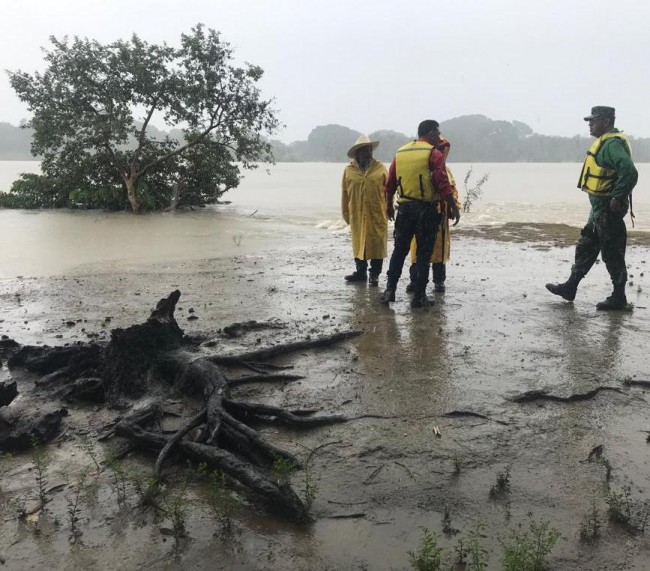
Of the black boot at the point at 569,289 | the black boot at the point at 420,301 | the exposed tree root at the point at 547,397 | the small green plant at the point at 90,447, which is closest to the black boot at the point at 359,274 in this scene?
the black boot at the point at 420,301

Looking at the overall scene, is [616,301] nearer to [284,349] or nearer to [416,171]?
[416,171]

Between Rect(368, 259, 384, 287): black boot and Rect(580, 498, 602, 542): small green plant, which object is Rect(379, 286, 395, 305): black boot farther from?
Rect(580, 498, 602, 542): small green plant

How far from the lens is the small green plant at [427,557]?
2.27m

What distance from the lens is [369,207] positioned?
303 inches

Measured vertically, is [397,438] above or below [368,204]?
below

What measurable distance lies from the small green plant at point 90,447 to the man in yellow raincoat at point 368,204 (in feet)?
16.0

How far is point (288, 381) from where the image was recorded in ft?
14.3

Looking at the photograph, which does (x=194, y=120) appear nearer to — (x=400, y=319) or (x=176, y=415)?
(x=400, y=319)

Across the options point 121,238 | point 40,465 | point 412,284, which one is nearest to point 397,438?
point 40,465

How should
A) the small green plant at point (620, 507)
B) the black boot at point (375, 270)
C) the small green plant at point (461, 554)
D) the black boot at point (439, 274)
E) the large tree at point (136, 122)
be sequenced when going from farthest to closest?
the large tree at point (136, 122) < the black boot at point (375, 270) < the black boot at point (439, 274) < the small green plant at point (620, 507) < the small green plant at point (461, 554)

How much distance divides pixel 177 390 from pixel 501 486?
231 cm

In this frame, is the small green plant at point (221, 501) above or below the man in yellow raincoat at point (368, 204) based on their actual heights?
below

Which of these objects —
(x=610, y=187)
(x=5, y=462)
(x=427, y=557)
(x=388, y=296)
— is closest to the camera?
(x=427, y=557)

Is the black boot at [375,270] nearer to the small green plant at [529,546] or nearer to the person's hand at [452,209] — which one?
the person's hand at [452,209]
